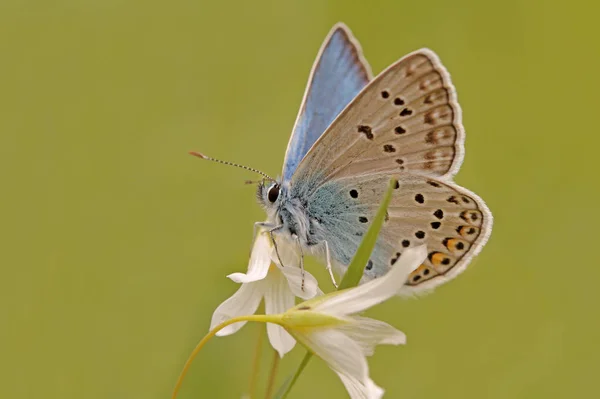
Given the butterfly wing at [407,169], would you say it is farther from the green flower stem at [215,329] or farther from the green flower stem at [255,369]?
the green flower stem at [215,329]

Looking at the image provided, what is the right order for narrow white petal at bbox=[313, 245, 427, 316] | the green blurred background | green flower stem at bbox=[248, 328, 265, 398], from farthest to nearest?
1. the green blurred background
2. green flower stem at bbox=[248, 328, 265, 398]
3. narrow white petal at bbox=[313, 245, 427, 316]

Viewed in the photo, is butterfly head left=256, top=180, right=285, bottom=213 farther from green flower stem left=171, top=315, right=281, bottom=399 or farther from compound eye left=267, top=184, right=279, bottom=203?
green flower stem left=171, top=315, right=281, bottom=399

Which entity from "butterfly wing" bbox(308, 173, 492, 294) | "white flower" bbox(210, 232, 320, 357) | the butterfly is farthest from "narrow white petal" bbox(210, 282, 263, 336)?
"butterfly wing" bbox(308, 173, 492, 294)

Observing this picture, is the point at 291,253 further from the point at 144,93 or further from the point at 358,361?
the point at 144,93

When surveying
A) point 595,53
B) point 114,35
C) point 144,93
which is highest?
point 114,35

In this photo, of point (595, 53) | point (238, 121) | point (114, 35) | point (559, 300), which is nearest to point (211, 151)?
point (238, 121)

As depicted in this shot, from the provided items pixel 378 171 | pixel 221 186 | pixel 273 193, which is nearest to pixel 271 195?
Result: pixel 273 193
